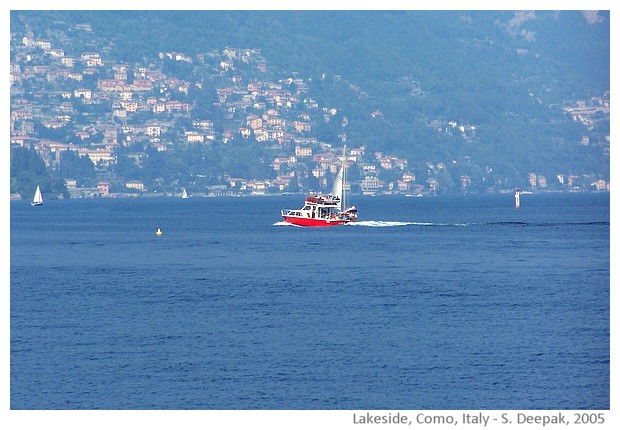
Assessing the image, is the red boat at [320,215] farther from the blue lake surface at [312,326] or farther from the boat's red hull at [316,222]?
the blue lake surface at [312,326]

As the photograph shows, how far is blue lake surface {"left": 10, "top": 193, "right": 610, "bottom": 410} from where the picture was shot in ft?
146

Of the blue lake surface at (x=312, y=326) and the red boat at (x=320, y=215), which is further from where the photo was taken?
the red boat at (x=320, y=215)

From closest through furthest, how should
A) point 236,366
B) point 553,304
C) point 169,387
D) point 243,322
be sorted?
point 169,387 → point 236,366 → point 243,322 → point 553,304

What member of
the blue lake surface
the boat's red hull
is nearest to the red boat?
the boat's red hull

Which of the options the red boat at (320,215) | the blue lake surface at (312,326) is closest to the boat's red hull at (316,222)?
the red boat at (320,215)

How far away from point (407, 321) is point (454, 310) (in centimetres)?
448

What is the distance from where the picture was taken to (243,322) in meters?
59.7

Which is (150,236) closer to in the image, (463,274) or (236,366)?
(463,274)

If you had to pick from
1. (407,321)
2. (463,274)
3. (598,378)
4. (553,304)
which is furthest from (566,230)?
(598,378)

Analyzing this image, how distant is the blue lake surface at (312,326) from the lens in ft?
146

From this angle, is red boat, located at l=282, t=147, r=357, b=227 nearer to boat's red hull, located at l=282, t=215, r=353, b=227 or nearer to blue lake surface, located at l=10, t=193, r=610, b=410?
boat's red hull, located at l=282, t=215, r=353, b=227

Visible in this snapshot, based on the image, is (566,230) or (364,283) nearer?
(364,283)

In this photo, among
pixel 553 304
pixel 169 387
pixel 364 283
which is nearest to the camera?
pixel 169 387

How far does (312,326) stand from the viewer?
191 ft
